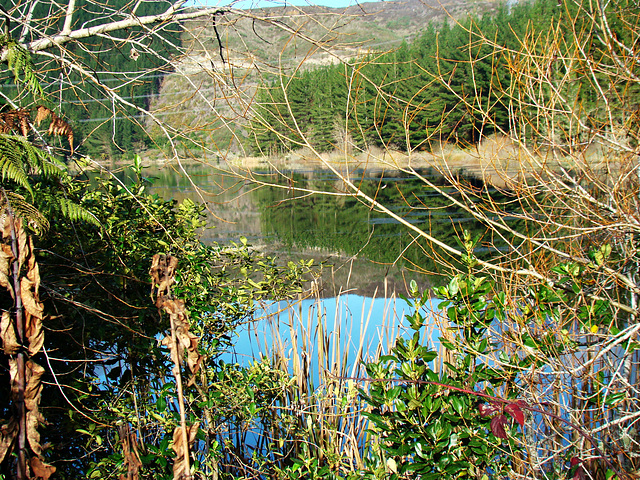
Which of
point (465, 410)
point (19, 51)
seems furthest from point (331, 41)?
point (465, 410)

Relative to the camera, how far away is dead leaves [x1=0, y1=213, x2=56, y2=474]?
107 cm

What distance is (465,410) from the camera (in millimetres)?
1782

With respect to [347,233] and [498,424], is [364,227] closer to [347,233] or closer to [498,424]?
[347,233]

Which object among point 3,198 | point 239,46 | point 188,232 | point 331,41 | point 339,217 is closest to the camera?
point 3,198

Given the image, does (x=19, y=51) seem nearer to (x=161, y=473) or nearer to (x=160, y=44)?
(x=160, y=44)

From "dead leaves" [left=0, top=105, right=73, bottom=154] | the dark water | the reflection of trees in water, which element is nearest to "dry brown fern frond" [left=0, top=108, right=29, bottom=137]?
"dead leaves" [left=0, top=105, right=73, bottom=154]

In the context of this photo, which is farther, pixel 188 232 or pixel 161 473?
pixel 188 232

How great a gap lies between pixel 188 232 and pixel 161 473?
131 centimetres

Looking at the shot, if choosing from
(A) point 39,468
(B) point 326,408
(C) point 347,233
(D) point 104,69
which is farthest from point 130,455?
(C) point 347,233

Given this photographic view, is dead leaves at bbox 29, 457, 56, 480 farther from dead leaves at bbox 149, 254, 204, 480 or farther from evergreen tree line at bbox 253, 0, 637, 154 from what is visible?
evergreen tree line at bbox 253, 0, 637, 154

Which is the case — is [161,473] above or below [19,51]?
below

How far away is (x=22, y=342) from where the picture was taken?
3.59 ft

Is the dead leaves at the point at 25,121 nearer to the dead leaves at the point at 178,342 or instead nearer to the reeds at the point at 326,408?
the dead leaves at the point at 178,342

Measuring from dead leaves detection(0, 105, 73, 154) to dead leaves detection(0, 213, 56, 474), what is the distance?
2.04 feet
